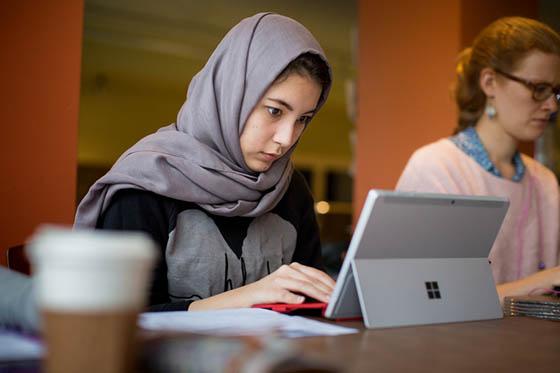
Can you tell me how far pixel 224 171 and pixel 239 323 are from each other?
74cm

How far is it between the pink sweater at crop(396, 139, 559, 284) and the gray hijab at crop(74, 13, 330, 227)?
2.37 feet

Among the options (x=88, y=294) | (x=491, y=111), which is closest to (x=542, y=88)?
(x=491, y=111)

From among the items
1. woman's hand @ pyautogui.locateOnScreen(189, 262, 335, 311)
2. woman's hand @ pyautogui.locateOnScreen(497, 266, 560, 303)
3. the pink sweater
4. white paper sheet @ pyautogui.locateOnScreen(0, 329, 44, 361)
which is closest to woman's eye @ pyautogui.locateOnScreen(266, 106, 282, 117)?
woman's hand @ pyautogui.locateOnScreen(189, 262, 335, 311)

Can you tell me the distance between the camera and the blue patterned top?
93.2 inches

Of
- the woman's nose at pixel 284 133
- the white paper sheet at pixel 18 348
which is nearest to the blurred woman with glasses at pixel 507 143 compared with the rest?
the woman's nose at pixel 284 133

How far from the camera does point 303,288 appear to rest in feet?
3.93

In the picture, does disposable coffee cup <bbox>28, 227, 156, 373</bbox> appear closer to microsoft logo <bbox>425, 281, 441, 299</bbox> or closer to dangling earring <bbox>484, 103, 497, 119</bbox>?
microsoft logo <bbox>425, 281, 441, 299</bbox>

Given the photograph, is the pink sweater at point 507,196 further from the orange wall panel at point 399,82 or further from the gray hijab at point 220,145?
the orange wall panel at point 399,82

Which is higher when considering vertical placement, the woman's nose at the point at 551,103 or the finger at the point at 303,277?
the woman's nose at the point at 551,103

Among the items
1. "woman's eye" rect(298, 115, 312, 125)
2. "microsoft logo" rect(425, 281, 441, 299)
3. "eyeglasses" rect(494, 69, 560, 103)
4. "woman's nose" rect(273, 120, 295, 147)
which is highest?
"eyeglasses" rect(494, 69, 560, 103)

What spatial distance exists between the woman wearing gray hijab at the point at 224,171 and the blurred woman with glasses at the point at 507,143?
75 centimetres

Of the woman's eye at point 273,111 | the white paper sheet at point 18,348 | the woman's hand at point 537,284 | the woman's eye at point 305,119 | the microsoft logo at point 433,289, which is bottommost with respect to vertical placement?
the woman's hand at point 537,284

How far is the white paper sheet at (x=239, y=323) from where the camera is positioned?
876mm

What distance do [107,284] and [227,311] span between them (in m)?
0.69
